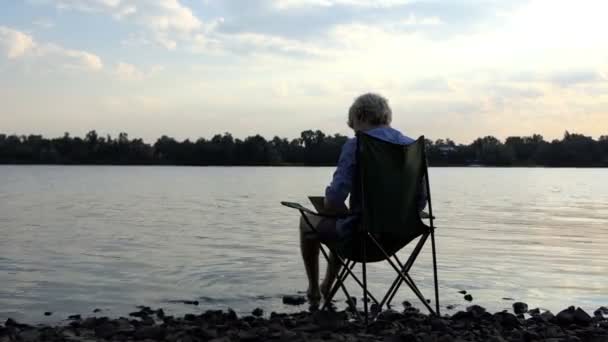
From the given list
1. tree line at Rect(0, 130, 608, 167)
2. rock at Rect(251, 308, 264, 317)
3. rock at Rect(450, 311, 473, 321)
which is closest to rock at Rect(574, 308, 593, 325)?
rock at Rect(450, 311, 473, 321)

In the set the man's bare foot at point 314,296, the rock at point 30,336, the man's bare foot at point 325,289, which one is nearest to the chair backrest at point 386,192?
the man's bare foot at point 325,289

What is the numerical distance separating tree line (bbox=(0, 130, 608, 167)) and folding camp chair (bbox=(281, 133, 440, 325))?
3836 inches

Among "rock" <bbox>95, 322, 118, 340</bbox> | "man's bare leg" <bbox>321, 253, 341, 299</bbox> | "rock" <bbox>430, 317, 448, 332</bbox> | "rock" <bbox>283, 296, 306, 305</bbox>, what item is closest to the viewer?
"rock" <bbox>95, 322, 118, 340</bbox>

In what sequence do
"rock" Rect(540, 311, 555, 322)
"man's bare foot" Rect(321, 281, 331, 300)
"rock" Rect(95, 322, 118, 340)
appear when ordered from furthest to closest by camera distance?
"man's bare foot" Rect(321, 281, 331, 300) → "rock" Rect(540, 311, 555, 322) → "rock" Rect(95, 322, 118, 340)

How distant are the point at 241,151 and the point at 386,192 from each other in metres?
106

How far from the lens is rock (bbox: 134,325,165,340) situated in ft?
14.7

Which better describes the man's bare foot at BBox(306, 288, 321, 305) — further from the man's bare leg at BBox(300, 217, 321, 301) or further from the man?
the man

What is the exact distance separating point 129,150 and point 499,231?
99995 millimetres

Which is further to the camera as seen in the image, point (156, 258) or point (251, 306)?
point (156, 258)

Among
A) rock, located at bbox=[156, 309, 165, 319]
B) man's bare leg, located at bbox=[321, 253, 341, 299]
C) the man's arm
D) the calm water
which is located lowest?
the calm water

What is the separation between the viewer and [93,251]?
10016mm

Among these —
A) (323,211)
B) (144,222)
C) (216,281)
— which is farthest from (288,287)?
(144,222)

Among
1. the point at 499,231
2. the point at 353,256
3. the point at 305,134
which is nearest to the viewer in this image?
the point at 353,256

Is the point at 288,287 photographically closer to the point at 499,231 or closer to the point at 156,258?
the point at 156,258
